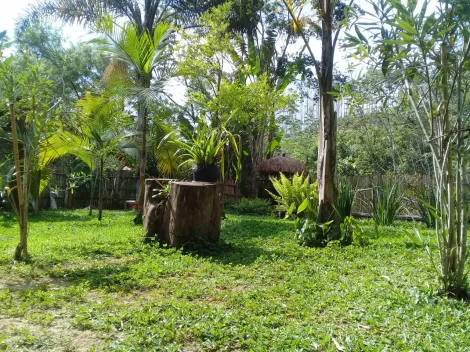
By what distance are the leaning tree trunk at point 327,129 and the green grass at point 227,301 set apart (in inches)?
31.4

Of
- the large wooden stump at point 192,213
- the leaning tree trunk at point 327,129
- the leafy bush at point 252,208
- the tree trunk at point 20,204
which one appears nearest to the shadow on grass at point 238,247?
the large wooden stump at point 192,213

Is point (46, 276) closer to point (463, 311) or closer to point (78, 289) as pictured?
point (78, 289)

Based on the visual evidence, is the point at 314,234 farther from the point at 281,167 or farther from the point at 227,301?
the point at 281,167

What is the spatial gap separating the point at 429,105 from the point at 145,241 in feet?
13.6

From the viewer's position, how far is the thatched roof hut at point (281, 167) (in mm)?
15766

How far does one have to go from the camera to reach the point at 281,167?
15.8m

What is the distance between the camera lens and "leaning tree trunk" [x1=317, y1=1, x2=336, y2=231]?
6199 mm

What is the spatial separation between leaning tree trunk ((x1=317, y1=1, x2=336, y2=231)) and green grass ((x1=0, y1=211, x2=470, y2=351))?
2.62ft

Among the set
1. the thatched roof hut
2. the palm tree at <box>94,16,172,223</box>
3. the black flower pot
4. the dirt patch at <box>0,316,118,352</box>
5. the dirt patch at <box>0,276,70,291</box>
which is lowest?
the dirt patch at <box>0,316,118,352</box>

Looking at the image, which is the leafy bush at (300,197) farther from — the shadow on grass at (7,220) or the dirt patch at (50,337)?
the shadow on grass at (7,220)

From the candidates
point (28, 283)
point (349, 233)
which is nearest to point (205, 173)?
point (349, 233)

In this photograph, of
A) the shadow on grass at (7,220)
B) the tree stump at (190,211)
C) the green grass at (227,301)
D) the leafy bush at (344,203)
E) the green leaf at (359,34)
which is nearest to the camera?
the green grass at (227,301)

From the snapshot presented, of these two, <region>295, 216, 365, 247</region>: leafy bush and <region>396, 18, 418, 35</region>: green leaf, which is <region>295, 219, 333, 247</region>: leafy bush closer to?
<region>295, 216, 365, 247</region>: leafy bush

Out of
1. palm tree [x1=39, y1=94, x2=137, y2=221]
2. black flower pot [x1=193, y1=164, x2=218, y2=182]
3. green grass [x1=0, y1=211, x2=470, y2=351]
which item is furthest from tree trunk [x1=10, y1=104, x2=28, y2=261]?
black flower pot [x1=193, y1=164, x2=218, y2=182]
